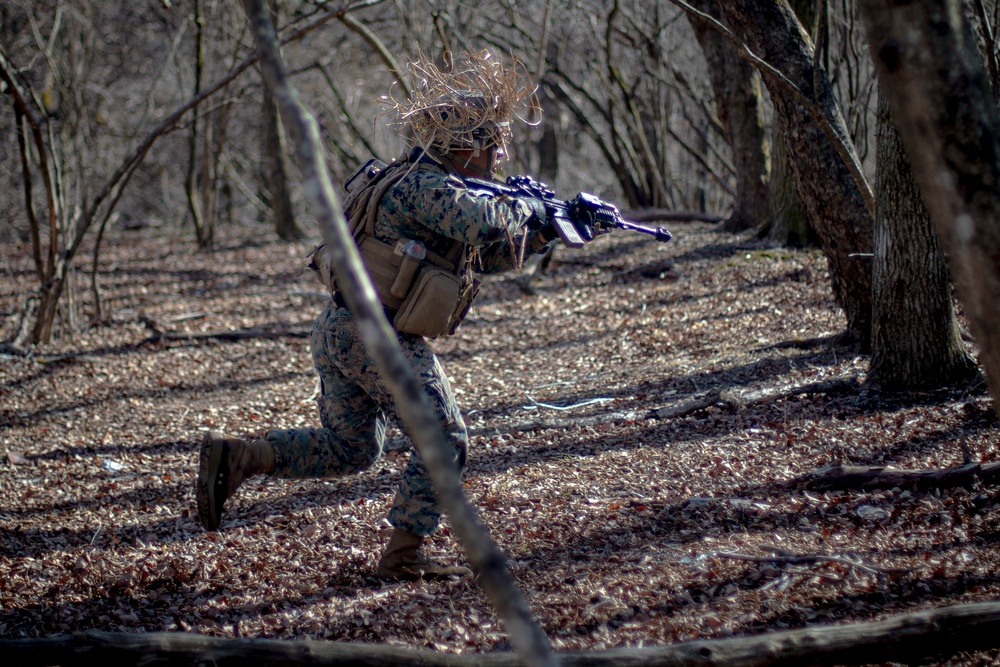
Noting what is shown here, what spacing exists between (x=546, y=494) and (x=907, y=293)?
7.96 feet

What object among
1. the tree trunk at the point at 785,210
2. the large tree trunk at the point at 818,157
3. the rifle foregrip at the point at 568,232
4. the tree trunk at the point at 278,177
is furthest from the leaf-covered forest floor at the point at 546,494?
the tree trunk at the point at 278,177

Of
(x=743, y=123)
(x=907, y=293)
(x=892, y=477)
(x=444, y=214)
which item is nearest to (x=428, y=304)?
(x=444, y=214)

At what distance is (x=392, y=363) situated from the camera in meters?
1.43

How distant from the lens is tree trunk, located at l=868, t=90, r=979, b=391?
185 inches

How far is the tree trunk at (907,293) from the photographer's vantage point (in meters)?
4.69

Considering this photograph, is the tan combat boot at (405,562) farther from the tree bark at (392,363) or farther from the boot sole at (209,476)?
the tree bark at (392,363)

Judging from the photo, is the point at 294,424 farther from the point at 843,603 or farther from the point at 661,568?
the point at 843,603

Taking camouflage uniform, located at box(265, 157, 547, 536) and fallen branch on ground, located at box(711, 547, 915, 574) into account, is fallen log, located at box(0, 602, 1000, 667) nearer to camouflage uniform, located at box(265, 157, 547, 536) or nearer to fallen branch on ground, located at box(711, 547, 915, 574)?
fallen branch on ground, located at box(711, 547, 915, 574)

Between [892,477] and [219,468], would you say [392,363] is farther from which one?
[892,477]

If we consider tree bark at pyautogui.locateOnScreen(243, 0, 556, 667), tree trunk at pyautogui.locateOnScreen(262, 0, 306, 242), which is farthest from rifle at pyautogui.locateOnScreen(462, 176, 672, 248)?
tree trunk at pyautogui.locateOnScreen(262, 0, 306, 242)

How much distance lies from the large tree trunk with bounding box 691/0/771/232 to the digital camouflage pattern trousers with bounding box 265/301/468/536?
8014mm

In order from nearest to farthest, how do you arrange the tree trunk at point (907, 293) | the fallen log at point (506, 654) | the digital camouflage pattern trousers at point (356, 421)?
1. the fallen log at point (506, 654)
2. the digital camouflage pattern trousers at point (356, 421)
3. the tree trunk at point (907, 293)

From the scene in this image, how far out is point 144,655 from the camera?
8.00ft

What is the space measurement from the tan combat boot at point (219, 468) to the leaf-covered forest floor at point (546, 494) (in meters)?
0.37
